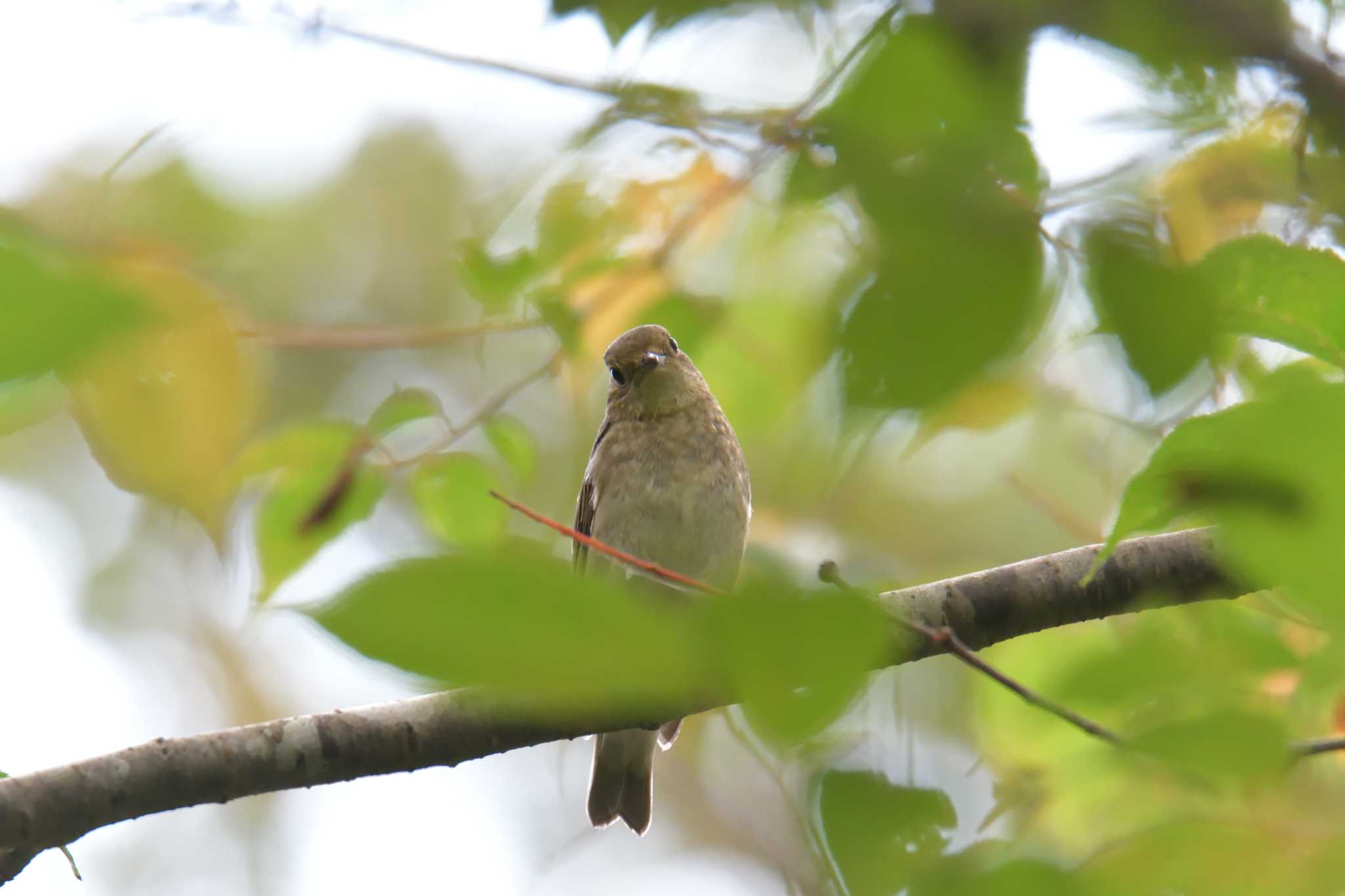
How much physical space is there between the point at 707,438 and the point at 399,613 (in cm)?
442

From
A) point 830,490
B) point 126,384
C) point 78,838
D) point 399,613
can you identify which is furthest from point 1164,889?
point 78,838

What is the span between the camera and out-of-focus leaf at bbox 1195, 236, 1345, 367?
0.88 m

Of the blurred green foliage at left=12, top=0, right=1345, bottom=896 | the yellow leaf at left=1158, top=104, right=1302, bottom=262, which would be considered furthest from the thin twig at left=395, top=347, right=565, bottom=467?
the yellow leaf at left=1158, top=104, right=1302, bottom=262

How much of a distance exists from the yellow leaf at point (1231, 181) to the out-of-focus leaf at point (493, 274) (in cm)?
111

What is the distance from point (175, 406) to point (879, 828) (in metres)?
1.60

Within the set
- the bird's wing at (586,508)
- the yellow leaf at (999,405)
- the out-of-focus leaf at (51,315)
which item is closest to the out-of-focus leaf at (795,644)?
the out-of-focus leaf at (51,315)

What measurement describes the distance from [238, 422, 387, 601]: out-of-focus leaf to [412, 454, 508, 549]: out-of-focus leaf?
0.13m

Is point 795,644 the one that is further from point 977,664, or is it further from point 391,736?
point 391,736

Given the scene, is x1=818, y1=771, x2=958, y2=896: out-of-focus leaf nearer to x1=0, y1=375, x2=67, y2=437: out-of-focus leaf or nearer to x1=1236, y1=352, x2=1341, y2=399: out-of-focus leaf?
x1=1236, y1=352, x2=1341, y2=399: out-of-focus leaf

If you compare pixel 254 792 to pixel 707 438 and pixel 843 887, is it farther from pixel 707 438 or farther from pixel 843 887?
pixel 707 438

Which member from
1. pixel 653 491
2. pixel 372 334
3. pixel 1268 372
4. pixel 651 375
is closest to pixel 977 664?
pixel 1268 372

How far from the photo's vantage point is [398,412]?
237 centimetres

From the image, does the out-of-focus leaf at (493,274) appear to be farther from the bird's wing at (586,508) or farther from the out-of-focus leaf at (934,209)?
the bird's wing at (586,508)

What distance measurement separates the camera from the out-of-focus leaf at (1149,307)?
0.70m
